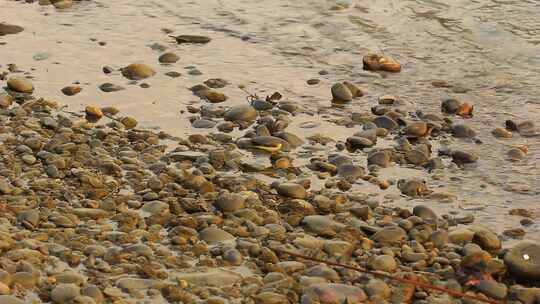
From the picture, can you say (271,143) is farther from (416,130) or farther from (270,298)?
(270,298)

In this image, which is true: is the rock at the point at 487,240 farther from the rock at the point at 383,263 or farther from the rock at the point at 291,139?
the rock at the point at 291,139

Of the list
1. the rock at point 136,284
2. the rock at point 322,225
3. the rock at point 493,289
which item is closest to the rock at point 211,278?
the rock at point 136,284

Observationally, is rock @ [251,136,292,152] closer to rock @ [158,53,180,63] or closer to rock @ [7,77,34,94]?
rock @ [7,77,34,94]

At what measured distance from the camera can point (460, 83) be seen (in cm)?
964

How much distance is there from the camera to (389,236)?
6.08 meters

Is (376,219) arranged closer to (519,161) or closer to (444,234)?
(444,234)

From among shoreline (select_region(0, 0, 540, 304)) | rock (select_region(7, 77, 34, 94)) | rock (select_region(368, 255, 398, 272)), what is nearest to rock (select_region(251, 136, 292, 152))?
shoreline (select_region(0, 0, 540, 304))

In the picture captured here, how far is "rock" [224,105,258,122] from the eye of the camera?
8.28 metres

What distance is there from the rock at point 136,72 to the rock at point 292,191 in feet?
10.4

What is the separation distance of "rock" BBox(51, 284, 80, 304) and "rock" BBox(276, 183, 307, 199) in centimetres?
193

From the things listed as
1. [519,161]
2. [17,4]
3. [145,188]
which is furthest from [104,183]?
[17,4]

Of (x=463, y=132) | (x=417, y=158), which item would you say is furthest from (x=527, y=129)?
(x=417, y=158)

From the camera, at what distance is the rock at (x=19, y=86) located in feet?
29.0

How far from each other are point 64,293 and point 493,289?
249 cm
